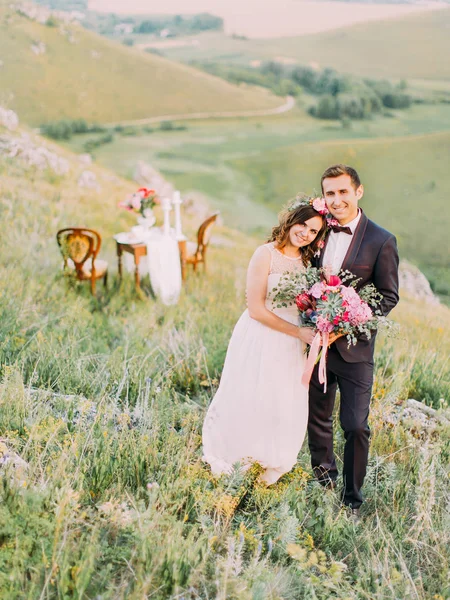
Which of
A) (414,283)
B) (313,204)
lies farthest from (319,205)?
(414,283)

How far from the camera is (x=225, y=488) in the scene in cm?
304

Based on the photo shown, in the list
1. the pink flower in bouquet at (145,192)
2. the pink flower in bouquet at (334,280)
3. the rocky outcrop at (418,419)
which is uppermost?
the pink flower in bouquet at (145,192)

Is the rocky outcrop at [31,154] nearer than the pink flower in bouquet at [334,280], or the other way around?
the pink flower in bouquet at [334,280]

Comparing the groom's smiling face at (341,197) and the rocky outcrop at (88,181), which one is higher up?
the rocky outcrop at (88,181)

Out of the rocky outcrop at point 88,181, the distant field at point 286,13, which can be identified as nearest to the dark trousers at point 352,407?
the rocky outcrop at point 88,181

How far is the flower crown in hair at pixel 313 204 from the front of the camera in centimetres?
284

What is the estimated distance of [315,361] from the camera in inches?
115

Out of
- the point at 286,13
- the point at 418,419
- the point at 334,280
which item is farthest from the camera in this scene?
the point at 286,13

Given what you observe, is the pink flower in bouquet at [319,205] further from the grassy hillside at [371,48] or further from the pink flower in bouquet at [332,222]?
the grassy hillside at [371,48]

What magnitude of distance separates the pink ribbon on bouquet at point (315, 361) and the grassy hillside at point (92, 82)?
33.1 feet

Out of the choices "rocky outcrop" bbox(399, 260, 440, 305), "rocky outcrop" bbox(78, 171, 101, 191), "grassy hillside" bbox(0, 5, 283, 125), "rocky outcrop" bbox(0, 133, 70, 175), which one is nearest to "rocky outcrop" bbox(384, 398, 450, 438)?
"rocky outcrop" bbox(399, 260, 440, 305)

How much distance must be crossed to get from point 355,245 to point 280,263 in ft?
1.41

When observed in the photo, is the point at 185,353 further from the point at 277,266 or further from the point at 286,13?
the point at 286,13

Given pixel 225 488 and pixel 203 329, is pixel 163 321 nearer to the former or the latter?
pixel 203 329
